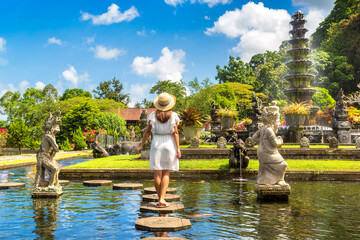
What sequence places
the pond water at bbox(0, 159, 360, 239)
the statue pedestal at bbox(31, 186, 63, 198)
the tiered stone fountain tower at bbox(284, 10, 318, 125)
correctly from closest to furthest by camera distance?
1. the pond water at bbox(0, 159, 360, 239)
2. the statue pedestal at bbox(31, 186, 63, 198)
3. the tiered stone fountain tower at bbox(284, 10, 318, 125)

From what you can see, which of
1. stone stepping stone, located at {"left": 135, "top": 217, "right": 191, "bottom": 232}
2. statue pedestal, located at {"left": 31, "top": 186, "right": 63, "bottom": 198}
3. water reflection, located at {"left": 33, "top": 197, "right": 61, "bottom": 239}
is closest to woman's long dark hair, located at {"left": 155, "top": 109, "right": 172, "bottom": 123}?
stone stepping stone, located at {"left": 135, "top": 217, "right": 191, "bottom": 232}

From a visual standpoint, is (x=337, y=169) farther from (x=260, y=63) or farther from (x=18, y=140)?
(x=260, y=63)

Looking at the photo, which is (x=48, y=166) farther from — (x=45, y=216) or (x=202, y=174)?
(x=202, y=174)

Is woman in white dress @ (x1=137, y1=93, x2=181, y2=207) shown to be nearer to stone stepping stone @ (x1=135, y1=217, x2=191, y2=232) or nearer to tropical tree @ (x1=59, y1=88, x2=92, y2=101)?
stone stepping stone @ (x1=135, y1=217, x2=191, y2=232)

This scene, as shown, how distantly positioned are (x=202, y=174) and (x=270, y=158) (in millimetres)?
4793

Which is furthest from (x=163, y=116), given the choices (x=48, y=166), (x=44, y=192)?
(x=44, y=192)

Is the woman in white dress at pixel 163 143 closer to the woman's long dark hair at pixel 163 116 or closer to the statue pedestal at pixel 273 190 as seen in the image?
→ the woman's long dark hair at pixel 163 116

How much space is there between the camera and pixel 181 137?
19.2 metres

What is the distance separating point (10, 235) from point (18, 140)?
90.5 ft

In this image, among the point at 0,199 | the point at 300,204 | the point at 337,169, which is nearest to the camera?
the point at 300,204

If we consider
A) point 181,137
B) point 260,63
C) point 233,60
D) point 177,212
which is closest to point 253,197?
point 177,212

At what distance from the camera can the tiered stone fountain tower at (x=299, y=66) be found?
2692 centimetres

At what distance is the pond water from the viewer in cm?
473

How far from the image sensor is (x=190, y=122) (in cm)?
1848
